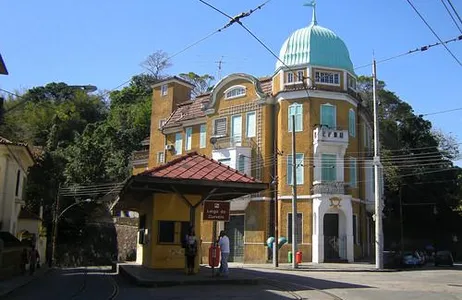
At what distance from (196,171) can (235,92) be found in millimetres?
25330

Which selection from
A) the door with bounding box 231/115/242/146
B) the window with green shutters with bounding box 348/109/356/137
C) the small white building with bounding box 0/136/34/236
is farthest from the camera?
the door with bounding box 231/115/242/146

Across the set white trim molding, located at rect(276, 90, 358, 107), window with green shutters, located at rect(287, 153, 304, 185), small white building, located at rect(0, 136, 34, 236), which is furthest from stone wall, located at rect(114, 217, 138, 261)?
white trim molding, located at rect(276, 90, 358, 107)

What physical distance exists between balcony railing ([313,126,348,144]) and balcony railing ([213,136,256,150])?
5.60m

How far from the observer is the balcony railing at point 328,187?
38312 mm

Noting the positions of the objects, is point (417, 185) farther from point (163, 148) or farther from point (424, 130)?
point (163, 148)

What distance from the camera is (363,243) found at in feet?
140

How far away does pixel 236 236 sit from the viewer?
4191 cm

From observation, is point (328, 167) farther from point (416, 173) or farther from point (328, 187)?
point (416, 173)

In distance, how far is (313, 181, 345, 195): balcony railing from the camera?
1508 inches

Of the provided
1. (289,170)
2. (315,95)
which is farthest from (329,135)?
(289,170)

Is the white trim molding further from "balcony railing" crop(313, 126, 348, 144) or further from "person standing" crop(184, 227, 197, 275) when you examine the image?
"person standing" crop(184, 227, 197, 275)

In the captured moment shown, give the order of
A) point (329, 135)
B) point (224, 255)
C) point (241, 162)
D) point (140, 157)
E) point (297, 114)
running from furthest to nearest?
point (140, 157) → point (241, 162) → point (297, 114) → point (329, 135) → point (224, 255)

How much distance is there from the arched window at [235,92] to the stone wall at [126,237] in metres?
18.9

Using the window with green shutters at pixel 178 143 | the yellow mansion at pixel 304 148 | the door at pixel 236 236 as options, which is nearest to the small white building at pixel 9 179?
the yellow mansion at pixel 304 148
